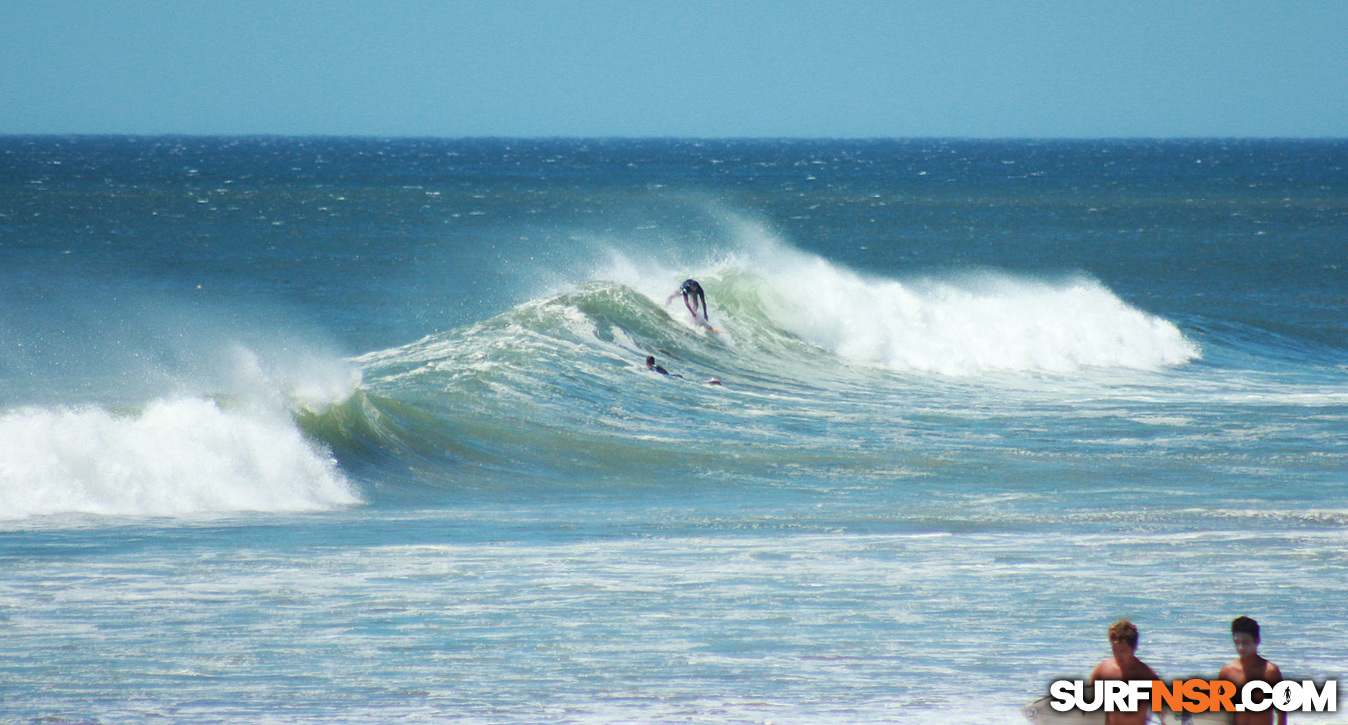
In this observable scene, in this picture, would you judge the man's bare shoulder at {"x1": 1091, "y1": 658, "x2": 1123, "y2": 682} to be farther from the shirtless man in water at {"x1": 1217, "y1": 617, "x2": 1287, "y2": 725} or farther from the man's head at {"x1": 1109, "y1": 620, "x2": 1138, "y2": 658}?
the shirtless man in water at {"x1": 1217, "y1": 617, "x2": 1287, "y2": 725}

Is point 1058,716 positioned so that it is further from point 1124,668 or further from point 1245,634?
point 1245,634

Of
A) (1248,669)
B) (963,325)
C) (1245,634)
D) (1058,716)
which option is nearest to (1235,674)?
(1248,669)

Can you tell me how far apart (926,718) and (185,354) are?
19395 millimetres

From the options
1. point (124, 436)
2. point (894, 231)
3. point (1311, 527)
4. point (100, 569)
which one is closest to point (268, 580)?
point (100, 569)

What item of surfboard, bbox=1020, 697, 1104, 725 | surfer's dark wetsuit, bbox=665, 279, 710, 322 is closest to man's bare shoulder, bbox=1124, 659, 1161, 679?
surfboard, bbox=1020, 697, 1104, 725

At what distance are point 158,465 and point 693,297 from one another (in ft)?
45.5

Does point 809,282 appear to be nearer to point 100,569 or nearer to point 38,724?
point 100,569

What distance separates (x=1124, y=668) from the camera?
5.03 m

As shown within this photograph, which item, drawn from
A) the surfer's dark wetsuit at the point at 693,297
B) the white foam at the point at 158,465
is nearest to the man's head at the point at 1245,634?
the white foam at the point at 158,465

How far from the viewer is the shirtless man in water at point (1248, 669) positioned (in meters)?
4.83

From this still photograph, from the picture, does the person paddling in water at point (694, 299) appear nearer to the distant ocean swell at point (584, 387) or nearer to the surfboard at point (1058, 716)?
the distant ocean swell at point (584, 387)

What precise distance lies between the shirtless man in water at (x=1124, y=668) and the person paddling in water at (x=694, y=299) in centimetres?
1919

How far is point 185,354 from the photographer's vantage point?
23.5 meters

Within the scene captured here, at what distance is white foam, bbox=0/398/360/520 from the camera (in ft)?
38.6
